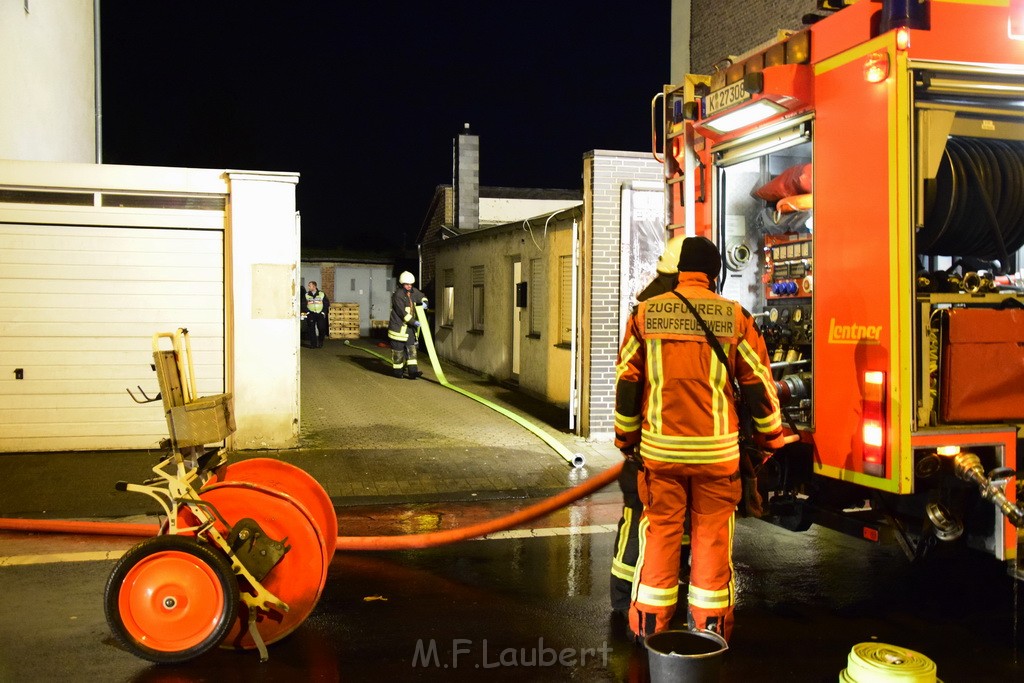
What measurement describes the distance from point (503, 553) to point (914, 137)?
3.80 m

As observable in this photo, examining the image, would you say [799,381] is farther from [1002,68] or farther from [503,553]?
[503,553]

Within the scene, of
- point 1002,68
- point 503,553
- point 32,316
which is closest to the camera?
point 1002,68

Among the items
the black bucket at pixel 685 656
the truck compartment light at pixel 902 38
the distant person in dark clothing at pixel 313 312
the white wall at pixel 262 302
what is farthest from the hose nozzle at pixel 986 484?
the distant person in dark clothing at pixel 313 312

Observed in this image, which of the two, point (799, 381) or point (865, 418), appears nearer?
point (865, 418)

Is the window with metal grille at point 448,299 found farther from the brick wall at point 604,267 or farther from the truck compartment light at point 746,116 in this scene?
the truck compartment light at point 746,116

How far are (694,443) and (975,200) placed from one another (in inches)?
96.5

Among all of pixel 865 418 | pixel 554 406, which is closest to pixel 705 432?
pixel 865 418

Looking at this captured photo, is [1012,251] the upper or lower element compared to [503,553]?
upper

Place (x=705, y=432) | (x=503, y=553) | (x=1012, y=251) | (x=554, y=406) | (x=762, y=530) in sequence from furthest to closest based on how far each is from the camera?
(x=554, y=406)
(x=762, y=530)
(x=503, y=553)
(x=1012, y=251)
(x=705, y=432)

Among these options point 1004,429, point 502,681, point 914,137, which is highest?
point 914,137

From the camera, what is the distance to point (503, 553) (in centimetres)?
665

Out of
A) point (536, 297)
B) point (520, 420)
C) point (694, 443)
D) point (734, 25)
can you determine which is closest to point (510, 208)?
point (734, 25)

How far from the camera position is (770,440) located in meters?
4.53

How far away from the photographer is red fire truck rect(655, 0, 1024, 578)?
4418 millimetres
